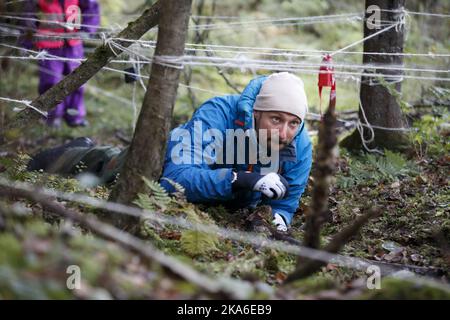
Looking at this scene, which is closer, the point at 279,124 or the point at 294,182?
the point at 279,124

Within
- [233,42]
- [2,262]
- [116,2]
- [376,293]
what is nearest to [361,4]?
[233,42]

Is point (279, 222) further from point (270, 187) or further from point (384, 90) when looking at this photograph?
point (384, 90)

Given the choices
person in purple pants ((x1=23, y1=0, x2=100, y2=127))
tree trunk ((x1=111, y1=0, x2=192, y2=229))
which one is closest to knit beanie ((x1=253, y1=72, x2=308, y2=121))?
tree trunk ((x1=111, y1=0, x2=192, y2=229))

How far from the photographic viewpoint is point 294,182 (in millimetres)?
4699

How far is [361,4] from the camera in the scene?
1224cm

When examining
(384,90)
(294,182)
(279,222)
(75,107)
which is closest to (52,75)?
(75,107)

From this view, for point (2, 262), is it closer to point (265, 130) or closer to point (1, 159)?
point (1, 159)

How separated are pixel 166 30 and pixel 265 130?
146 centimetres

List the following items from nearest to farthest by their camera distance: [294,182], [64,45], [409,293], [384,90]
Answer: [409,293]
[294,182]
[384,90]
[64,45]

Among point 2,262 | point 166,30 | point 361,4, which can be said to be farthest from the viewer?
point 361,4

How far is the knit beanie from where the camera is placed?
14.3 feet

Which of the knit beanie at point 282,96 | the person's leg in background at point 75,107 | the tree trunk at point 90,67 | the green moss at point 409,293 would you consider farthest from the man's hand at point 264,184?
the person's leg in background at point 75,107

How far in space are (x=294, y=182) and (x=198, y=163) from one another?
2.57ft

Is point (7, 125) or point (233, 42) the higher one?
point (233, 42)
